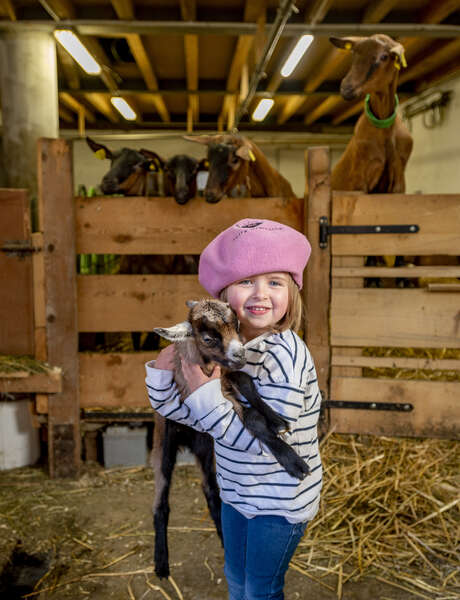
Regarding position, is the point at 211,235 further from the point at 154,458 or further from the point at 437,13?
the point at 437,13

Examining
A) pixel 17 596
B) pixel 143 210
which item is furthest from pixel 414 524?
pixel 143 210

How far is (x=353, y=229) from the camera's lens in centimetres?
320

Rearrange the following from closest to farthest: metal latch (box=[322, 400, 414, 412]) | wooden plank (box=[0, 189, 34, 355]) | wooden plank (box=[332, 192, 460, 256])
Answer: wooden plank (box=[332, 192, 460, 256]) < metal latch (box=[322, 400, 414, 412]) < wooden plank (box=[0, 189, 34, 355])

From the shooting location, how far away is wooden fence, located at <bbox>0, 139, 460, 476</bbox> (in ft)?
10.4

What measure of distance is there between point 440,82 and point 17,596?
32.2ft

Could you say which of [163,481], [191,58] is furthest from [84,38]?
[163,481]

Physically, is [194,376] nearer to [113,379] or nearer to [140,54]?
[113,379]

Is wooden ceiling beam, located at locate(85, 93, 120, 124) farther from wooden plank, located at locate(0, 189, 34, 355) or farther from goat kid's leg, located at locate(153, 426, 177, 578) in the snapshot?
goat kid's leg, located at locate(153, 426, 177, 578)

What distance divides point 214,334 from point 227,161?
2.90 metres

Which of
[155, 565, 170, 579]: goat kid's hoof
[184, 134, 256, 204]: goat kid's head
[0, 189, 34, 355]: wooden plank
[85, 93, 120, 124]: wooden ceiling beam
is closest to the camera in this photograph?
[155, 565, 170, 579]: goat kid's hoof

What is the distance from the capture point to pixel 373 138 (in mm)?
4336

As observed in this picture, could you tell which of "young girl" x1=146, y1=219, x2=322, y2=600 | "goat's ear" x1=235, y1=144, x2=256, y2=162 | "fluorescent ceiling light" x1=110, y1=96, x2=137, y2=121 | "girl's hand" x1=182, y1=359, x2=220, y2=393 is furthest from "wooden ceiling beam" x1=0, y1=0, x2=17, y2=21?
"girl's hand" x1=182, y1=359, x2=220, y2=393

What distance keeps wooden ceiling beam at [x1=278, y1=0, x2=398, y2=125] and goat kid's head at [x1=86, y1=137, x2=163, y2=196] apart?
4.02 meters

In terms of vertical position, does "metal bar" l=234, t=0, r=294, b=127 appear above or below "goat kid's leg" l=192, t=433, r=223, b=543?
above
